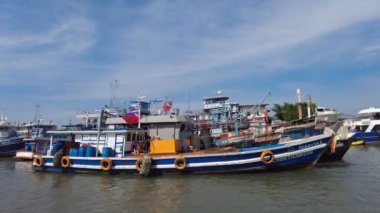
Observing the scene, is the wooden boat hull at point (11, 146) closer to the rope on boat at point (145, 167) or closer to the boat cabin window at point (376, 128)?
the rope on boat at point (145, 167)

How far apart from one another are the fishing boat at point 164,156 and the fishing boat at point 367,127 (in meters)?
34.9

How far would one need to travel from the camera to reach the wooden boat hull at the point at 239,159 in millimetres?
19047

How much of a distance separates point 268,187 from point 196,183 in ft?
12.5

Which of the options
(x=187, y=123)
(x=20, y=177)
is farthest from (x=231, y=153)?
(x=20, y=177)

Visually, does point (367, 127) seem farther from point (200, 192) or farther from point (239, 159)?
point (200, 192)

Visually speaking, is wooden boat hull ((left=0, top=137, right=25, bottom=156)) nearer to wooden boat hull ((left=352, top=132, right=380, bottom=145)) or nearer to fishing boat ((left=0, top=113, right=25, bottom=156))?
fishing boat ((left=0, top=113, right=25, bottom=156))

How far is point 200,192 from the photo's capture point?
15227 mm

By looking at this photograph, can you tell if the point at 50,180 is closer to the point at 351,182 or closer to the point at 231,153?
the point at 231,153

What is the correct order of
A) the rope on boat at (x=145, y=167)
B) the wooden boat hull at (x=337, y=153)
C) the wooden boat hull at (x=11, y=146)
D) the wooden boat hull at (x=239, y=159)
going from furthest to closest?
the wooden boat hull at (x=11, y=146)
the wooden boat hull at (x=337, y=153)
the rope on boat at (x=145, y=167)
the wooden boat hull at (x=239, y=159)

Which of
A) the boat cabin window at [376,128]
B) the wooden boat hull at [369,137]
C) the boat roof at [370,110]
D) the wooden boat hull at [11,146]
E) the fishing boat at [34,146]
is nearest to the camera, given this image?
the fishing boat at [34,146]

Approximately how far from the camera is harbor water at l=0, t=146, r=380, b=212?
12734 millimetres

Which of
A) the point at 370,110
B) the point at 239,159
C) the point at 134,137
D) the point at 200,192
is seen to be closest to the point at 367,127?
the point at 370,110

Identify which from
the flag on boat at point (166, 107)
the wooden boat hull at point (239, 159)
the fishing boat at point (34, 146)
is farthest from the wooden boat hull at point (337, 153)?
the fishing boat at point (34, 146)

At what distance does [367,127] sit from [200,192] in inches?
2059
